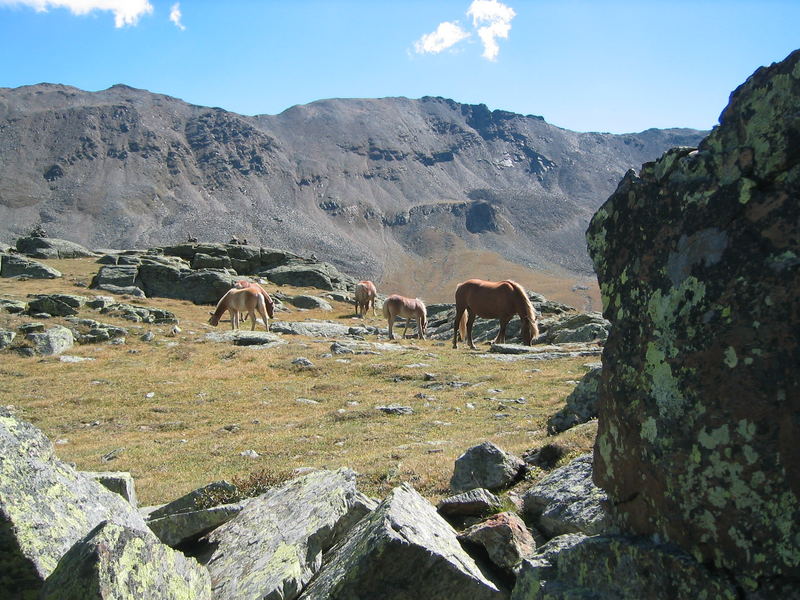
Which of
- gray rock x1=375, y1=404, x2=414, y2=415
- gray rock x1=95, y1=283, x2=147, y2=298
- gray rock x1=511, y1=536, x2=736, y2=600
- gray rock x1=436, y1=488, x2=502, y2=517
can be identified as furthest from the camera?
gray rock x1=95, y1=283, x2=147, y2=298

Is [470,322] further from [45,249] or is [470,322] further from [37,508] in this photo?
[45,249]

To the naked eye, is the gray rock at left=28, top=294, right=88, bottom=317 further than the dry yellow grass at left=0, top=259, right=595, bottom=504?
Yes

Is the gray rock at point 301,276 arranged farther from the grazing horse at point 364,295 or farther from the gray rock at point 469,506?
the gray rock at point 469,506

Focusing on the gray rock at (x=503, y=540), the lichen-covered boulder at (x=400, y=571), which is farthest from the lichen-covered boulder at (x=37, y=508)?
the gray rock at (x=503, y=540)

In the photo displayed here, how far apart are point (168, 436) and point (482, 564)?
12911mm

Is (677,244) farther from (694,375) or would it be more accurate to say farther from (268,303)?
(268,303)

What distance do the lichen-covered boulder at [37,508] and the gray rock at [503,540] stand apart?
3.68 m

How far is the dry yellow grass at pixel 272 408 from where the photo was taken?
12.5 meters

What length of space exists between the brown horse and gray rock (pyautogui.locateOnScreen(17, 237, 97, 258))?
224ft

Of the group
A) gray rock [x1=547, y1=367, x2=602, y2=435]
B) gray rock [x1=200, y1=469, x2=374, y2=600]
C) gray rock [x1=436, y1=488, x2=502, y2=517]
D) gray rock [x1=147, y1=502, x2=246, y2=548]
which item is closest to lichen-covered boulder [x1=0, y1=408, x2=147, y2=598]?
gray rock [x1=147, y1=502, x2=246, y2=548]

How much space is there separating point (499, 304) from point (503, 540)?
26.0 metres

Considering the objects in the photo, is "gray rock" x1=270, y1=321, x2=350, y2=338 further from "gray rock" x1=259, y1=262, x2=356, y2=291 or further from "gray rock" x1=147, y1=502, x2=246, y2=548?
"gray rock" x1=259, y1=262, x2=356, y2=291

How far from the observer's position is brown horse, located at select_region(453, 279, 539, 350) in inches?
1227

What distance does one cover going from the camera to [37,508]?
5.48m
